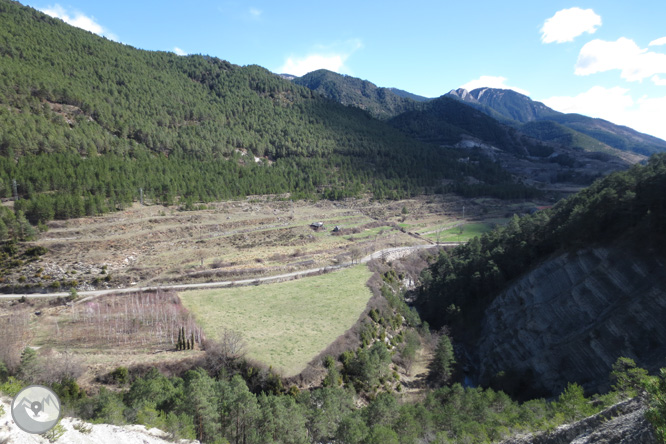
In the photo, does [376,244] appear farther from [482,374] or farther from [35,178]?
[35,178]

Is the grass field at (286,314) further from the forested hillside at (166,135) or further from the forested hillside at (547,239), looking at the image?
the forested hillside at (166,135)

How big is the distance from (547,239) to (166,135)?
4229 inches

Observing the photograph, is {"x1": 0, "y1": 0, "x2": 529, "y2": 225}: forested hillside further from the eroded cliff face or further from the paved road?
the eroded cliff face

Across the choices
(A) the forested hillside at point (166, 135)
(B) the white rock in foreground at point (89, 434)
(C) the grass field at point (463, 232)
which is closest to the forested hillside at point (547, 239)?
(C) the grass field at point (463, 232)

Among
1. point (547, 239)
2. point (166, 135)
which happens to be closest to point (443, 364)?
point (547, 239)

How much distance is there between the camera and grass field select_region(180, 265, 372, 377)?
3625cm

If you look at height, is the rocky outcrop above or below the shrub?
below

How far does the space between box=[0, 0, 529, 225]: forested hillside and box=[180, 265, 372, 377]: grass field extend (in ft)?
129

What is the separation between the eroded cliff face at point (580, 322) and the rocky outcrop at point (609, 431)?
63.9ft

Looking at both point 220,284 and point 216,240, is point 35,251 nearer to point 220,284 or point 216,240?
point 216,240

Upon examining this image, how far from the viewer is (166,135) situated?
11125cm

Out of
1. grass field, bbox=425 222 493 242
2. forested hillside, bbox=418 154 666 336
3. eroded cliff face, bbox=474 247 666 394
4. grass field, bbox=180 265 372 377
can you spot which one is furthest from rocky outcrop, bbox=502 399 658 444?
grass field, bbox=425 222 493 242

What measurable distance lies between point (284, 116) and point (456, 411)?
507 feet

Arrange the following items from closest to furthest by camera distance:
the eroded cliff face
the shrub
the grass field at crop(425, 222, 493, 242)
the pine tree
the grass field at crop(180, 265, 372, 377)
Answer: the eroded cliff face
the grass field at crop(180, 265, 372, 377)
the pine tree
the shrub
the grass field at crop(425, 222, 493, 242)
